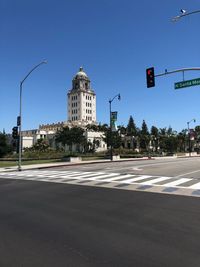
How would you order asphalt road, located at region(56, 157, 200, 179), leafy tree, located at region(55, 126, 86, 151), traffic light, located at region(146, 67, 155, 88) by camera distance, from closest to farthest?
asphalt road, located at region(56, 157, 200, 179) → traffic light, located at region(146, 67, 155, 88) → leafy tree, located at region(55, 126, 86, 151)

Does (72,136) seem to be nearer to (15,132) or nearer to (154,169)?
(15,132)

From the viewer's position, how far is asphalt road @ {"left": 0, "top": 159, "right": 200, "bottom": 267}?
5.85 metres

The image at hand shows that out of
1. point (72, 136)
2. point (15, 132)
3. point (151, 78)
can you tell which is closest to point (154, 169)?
point (151, 78)

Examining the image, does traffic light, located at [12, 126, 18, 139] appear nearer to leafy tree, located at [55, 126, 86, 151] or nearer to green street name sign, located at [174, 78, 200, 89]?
green street name sign, located at [174, 78, 200, 89]

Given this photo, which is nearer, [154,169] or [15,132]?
[154,169]

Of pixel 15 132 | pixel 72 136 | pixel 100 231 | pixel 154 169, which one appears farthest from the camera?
pixel 72 136

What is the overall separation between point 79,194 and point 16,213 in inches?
168

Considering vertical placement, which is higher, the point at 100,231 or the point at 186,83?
the point at 186,83

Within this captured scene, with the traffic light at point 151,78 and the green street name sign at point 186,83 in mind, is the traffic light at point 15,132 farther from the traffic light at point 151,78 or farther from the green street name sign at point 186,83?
the green street name sign at point 186,83

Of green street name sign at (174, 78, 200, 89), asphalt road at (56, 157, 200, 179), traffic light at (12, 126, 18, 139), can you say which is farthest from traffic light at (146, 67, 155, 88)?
traffic light at (12, 126, 18, 139)

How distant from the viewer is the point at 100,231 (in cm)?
769

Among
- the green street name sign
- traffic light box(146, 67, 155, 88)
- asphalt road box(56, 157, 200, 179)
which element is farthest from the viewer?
the green street name sign

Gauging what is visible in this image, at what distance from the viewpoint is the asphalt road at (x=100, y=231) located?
585 centimetres

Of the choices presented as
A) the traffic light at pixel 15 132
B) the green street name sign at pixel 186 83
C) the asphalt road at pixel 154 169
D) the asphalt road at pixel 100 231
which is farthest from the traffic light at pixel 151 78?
the traffic light at pixel 15 132
